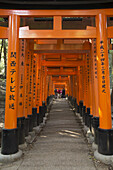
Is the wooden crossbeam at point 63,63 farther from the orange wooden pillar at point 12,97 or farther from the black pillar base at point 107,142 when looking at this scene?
the black pillar base at point 107,142

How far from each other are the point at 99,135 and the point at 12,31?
365 cm

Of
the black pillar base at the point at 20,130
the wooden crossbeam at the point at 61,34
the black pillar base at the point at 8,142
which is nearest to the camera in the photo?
the black pillar base at the point at 8,142

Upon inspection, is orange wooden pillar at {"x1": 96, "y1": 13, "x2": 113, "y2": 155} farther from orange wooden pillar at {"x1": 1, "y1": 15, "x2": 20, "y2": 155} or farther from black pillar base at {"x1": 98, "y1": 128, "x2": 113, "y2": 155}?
orange wooden pillar at {"x1": 1, "y1": 15, "x2": 20, "y2": 155}

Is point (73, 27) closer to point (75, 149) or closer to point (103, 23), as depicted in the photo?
point (103, 23)

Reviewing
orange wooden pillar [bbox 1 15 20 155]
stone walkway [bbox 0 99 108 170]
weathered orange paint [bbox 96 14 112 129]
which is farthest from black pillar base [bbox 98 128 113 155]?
orange wooden pillar [bbox 1 15 20 155]

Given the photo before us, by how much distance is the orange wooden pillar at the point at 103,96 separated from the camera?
3.33 m

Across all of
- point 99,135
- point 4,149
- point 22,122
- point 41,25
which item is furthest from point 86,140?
point 41,25

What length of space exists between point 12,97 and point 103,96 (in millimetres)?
2407

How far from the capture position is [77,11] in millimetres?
3658

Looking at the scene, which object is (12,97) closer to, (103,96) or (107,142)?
(103,96)

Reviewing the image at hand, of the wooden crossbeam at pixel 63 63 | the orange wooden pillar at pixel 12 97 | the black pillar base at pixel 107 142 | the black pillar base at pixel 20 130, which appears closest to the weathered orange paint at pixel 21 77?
the black pillar base at pixel 20 130

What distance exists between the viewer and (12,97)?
3.55m

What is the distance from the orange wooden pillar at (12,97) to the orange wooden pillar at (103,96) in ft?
7.38

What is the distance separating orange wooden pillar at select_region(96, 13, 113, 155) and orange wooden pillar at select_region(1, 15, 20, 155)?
2249mm
